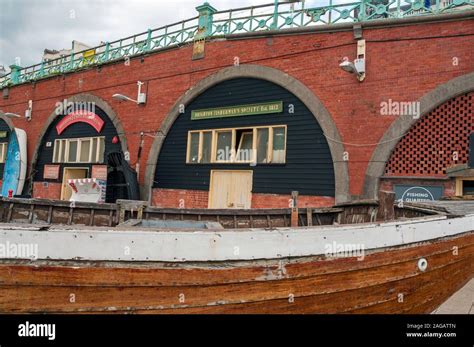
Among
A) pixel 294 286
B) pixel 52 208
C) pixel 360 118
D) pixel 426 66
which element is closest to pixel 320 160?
pixel 360 118

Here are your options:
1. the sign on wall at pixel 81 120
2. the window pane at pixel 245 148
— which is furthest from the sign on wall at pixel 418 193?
the sign on wall at pixel 81 120

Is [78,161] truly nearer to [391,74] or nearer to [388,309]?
[391,74]

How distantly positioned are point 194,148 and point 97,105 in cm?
668

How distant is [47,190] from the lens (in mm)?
20234

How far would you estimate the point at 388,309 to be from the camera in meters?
4.07

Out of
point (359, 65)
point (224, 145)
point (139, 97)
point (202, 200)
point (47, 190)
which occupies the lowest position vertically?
point (202, 200)

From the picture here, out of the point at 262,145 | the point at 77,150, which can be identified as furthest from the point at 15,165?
the point at 262,145

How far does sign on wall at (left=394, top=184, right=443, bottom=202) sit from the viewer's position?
9617mm

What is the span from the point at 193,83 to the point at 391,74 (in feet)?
24.6

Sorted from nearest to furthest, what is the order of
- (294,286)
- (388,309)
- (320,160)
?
(294,286)
(388,309)
(320,160)

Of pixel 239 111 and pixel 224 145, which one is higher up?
pixel 239 111

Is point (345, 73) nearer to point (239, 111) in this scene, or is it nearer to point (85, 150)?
point (239, 111)

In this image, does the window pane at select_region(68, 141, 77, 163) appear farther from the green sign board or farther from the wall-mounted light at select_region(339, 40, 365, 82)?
the wall-mounted light at select_region(339, 40, 365, 82)

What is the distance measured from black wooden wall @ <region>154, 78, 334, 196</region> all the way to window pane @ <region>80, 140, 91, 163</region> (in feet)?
17.8
